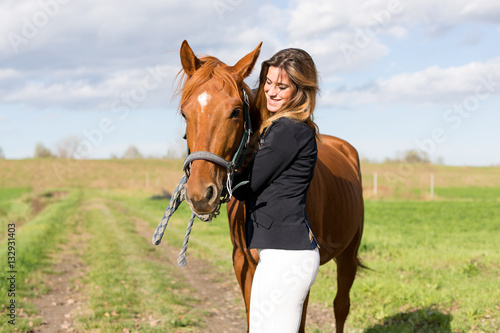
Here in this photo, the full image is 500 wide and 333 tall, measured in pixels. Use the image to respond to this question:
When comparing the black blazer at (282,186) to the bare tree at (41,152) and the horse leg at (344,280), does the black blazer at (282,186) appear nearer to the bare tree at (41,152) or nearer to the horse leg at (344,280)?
the horse leg at (344,280)

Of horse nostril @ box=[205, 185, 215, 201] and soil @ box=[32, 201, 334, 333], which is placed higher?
horse nostril @ box=[205, 185, 215, 201]

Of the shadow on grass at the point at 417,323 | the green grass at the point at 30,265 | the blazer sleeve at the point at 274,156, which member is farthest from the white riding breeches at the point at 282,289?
the green grass at the point at 30,265

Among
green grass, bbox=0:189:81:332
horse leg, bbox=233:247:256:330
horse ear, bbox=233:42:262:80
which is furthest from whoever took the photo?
green grass, bbox=0:189:81:332

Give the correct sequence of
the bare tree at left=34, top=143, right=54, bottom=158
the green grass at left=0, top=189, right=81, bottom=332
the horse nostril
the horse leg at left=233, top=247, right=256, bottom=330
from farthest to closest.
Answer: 1. the bare tree at left=34, top=143, right=54, bottom=158
2. the green grass at left=0, top=189, right=81, bottom=332
3. the horse leg at left=233, top=247, right=256, bottom=330
4. the horse nostril

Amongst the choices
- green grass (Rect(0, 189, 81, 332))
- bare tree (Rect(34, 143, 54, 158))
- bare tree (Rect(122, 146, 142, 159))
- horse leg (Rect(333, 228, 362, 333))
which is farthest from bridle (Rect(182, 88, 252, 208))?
bare tree (Rect(34, 143, 54, 158))

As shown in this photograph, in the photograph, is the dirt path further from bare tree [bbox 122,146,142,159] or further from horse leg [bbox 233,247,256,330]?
bare tree [bbox 122,146,142,159]

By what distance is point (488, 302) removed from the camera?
4.95 meters

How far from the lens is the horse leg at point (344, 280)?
14.4 feet

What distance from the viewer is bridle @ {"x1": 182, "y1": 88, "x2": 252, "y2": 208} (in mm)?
2023

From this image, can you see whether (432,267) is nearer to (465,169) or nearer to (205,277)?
(205,277)

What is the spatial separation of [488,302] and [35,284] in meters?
6.54

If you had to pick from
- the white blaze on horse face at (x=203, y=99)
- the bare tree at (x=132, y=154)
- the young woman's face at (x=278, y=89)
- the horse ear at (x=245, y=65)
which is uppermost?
the bare tree at (x=132, y=154)

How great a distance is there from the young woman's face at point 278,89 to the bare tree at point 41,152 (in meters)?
101

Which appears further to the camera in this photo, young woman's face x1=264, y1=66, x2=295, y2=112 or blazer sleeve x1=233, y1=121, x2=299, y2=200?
young woman's face x1=264, y1=66, x2=295, y2=112
